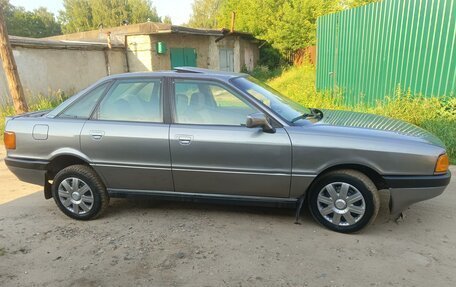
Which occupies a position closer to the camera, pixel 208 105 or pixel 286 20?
pixel 208 105

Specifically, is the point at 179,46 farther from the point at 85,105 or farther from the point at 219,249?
the point at 219,249

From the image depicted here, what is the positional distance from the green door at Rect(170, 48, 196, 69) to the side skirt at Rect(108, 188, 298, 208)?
1306 centimetres

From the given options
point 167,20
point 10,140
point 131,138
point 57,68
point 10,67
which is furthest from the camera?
point 167,20

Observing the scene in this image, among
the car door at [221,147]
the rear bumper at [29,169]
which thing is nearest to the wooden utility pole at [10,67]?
the rear bumper at [29,169]

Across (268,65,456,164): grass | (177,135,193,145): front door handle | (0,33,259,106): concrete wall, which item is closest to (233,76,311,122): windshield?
(177,135,193,145): front door handle

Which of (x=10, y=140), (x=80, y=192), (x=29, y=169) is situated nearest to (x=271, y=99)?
(x=80, y=192)

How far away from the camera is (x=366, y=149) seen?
11.0 feet

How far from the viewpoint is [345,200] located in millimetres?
3479

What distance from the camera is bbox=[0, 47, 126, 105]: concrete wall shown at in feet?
38.7

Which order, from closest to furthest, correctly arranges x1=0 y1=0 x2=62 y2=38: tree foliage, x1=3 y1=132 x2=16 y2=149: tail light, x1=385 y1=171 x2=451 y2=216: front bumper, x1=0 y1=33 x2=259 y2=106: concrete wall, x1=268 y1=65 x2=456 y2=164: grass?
x1=385 y1=171 x2=451 y2=216: front bumper
x1=3 y1=132 x2=16 y2=149: tail light
x1=268 y1=65 x2=456 y2=164: grass
x1=0 y1=33 x2=259 y2=106: concrete wall
x1=0 y1=0 x2=62 y2=38: tree foliage

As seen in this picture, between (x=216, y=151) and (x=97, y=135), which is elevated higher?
(x=97, y=135)

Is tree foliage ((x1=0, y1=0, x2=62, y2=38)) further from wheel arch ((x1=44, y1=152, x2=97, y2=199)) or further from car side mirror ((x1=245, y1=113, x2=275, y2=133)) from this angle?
car side mirror ((x1=245, y1=113, x2=275, y2=133))

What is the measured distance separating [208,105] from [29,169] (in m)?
2.19

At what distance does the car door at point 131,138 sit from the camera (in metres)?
3.74
